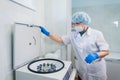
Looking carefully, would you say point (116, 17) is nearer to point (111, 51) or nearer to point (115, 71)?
point (111, 51)

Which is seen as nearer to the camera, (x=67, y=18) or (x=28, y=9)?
(x=28, y=9)

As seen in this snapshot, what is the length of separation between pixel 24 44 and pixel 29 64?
0.22 m

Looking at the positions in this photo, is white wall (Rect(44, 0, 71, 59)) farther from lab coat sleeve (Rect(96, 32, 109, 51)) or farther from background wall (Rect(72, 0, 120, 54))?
background wall (Rect(72, 0, 120, 54))

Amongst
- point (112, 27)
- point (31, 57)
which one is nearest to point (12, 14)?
point (31, 57)

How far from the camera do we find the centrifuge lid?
900mm

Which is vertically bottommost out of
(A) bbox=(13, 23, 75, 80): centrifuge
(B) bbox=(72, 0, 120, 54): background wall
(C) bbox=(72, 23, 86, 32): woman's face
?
(A) bbox=(13, 23, 75, 80): centrifuge

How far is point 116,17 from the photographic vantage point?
259cm

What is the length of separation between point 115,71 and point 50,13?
5.64 ft

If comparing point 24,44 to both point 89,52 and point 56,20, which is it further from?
point 89,52

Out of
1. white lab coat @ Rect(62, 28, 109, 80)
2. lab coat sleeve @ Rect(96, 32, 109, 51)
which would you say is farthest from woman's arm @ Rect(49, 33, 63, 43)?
lab coat sleeve @ Rect(96, 32, 109, 51)

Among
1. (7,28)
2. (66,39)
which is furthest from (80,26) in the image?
(7,28)

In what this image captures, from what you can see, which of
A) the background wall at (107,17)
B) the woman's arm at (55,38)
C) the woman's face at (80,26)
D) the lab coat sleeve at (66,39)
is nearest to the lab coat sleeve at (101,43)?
the woman's face at (80,26)

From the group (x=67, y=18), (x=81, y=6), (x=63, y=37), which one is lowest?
(x=63, y=37)

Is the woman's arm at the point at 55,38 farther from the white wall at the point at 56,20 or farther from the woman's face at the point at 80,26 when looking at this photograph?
the woman's face at the point at 80,26
